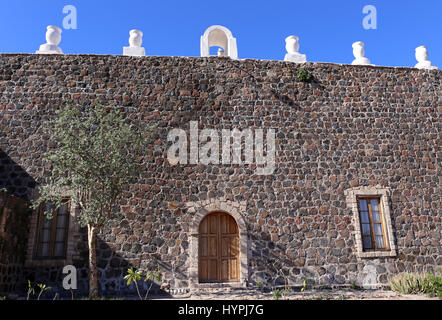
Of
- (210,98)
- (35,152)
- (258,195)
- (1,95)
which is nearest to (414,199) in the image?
(258,195)

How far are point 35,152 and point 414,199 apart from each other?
33.2ft

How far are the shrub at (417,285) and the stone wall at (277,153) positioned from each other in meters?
0.82

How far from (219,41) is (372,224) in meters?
7.37

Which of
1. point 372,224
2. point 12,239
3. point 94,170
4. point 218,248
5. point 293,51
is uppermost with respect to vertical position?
point 293,51

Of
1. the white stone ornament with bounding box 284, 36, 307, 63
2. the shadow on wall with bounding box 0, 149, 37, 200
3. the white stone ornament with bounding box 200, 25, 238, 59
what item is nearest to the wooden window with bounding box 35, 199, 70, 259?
the shadow on wall with bounding box 0, 149, 37, 200

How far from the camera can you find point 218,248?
870cm

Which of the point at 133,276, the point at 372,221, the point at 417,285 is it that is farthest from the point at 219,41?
the point at 417,285

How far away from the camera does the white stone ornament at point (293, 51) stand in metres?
10.7

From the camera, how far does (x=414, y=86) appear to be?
10.6 metres

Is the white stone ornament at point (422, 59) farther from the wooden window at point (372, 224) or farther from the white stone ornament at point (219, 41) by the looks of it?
the white stone ornament at point (219, 41)

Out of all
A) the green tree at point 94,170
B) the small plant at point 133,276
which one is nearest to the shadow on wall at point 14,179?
the green tree at point 94,170

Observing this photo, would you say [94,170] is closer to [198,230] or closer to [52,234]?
[52,234]

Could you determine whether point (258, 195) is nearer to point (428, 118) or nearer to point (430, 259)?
point (430, 259)
